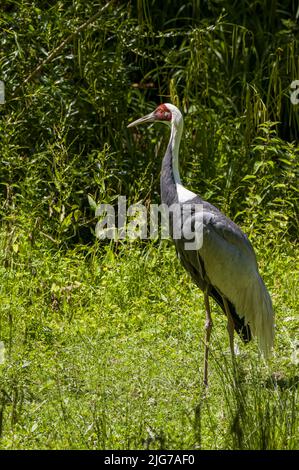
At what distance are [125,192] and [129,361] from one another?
7.97 feet

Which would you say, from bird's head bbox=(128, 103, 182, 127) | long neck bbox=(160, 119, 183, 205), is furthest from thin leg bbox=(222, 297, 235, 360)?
bird's head bbox=(128, 103, 182, 127)

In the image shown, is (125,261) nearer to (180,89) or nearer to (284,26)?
(180,89)

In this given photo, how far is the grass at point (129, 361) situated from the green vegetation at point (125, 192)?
0.01 m

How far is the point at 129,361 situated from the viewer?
602 centimetres

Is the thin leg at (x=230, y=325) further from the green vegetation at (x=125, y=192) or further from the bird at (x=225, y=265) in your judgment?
the green vegetation at (x=125, y=192)

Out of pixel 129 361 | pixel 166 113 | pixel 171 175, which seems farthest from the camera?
pixel 166 113

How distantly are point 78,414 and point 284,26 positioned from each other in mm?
5255

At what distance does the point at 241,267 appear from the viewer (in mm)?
6195

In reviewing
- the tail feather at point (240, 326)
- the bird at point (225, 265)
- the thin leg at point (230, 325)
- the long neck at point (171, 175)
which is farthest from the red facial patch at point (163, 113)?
the thin leg at point (230, 325)

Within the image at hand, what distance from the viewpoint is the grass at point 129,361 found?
4.55 m

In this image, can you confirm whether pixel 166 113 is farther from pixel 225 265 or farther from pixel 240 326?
pixel 240 326

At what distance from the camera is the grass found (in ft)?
14.9

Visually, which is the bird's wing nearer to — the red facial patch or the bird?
the bird

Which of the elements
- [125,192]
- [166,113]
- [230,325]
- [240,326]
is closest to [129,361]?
[230,325]
